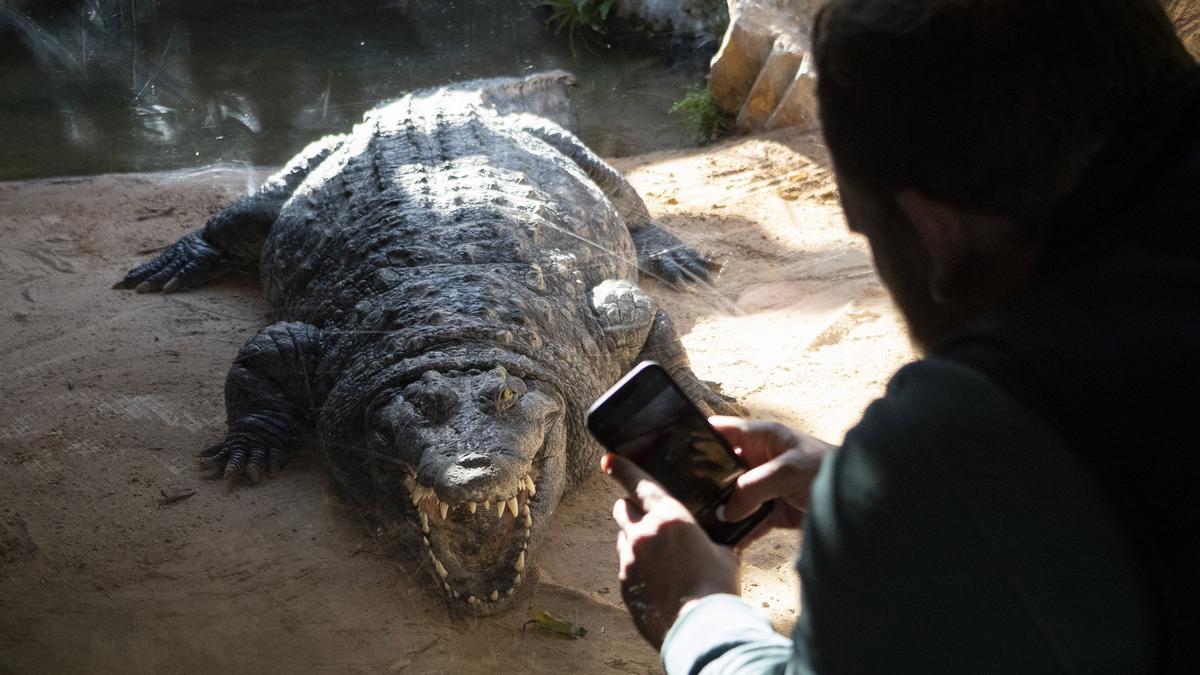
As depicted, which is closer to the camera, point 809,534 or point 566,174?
point 809,534

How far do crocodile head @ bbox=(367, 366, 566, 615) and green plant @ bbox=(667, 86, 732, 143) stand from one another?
408 cm

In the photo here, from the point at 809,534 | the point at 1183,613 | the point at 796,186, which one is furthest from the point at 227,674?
the point at 796,186

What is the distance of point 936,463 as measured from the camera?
87 cm

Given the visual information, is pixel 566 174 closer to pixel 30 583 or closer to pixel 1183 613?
pixel 30 583

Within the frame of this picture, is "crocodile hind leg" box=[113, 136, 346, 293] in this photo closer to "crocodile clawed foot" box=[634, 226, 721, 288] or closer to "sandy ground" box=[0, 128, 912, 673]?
"sandy ground" box=[0, 128, 912, 673]

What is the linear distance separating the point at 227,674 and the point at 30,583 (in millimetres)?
525

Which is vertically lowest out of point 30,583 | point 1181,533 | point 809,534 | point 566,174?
point 566,174

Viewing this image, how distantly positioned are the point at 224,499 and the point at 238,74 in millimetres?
3663

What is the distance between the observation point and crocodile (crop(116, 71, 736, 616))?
271cm

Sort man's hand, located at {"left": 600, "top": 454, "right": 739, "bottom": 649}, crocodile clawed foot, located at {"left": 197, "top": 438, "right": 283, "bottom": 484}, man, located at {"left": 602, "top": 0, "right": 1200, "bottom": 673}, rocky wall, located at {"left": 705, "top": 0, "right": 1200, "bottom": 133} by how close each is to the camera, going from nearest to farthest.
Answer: man, located at {"left": 602, "top": 0, "right": 1200, "bottom": 673}
man's hand, located at {"left": 600, "top": 454, "right": 739, "bottom": 649}
crocodile clawed foot, located at {"left": 197, "top": 438, "right": 283, "bottom": 484}
rocky wall, located at {"left": 705, "top": 0, "right": 1200, "bottom": 133}

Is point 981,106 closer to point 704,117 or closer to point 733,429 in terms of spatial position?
point 733,429

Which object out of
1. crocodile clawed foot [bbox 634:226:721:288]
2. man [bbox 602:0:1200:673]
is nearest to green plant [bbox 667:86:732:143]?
crocodile clawed foot [bbox 634:226:721:288]

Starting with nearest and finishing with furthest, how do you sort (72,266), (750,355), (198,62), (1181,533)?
1. (1181,533)
2. (750,355)
3. (72,266)
4. (198,62)

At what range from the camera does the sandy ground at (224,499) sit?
81.0 inches
